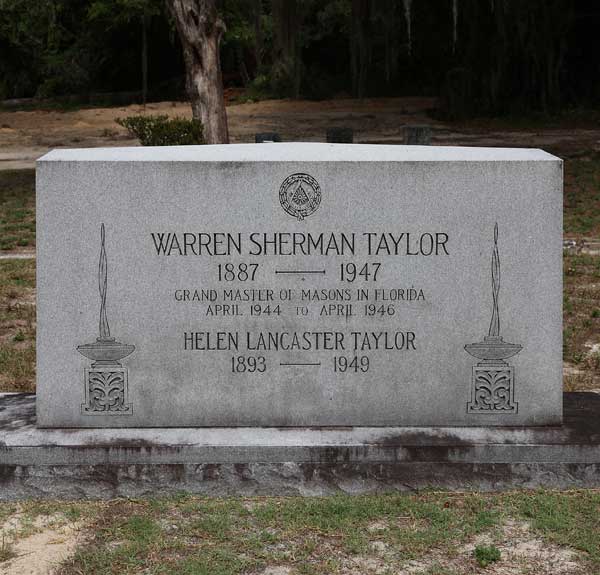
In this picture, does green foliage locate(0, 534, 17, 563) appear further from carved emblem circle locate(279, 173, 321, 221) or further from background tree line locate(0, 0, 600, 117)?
background tree line locate(0, 0, 600, 117)

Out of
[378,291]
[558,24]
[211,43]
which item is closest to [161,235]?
[378,291]

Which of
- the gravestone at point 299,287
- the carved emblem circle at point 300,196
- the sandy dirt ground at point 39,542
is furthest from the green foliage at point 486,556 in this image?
the carved emblem circle at point 300,196

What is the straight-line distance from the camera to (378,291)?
5.14 meters

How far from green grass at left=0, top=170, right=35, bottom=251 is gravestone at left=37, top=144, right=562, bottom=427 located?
7091 mm

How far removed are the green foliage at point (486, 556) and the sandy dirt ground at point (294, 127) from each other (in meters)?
15.7

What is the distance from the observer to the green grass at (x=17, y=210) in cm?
1235

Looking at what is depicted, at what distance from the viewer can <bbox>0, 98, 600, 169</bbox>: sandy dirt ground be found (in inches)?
854

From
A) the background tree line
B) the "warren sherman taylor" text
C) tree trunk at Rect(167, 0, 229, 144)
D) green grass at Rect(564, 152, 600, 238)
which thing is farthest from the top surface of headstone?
the background tree line

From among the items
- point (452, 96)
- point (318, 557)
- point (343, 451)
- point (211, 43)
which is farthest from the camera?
point (452, 96)

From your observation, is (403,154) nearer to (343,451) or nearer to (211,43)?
(343,451)

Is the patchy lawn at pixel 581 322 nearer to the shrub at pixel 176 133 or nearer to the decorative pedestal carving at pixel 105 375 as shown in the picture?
the decorative pedestal carving at pixel 105 375

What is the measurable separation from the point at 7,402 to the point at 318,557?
6.90ft

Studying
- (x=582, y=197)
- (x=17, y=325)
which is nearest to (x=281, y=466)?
(x=17, y=325)

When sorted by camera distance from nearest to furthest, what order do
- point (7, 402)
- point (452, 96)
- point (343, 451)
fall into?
point (343, 451) < point (7, 402) < point (452, 96)
